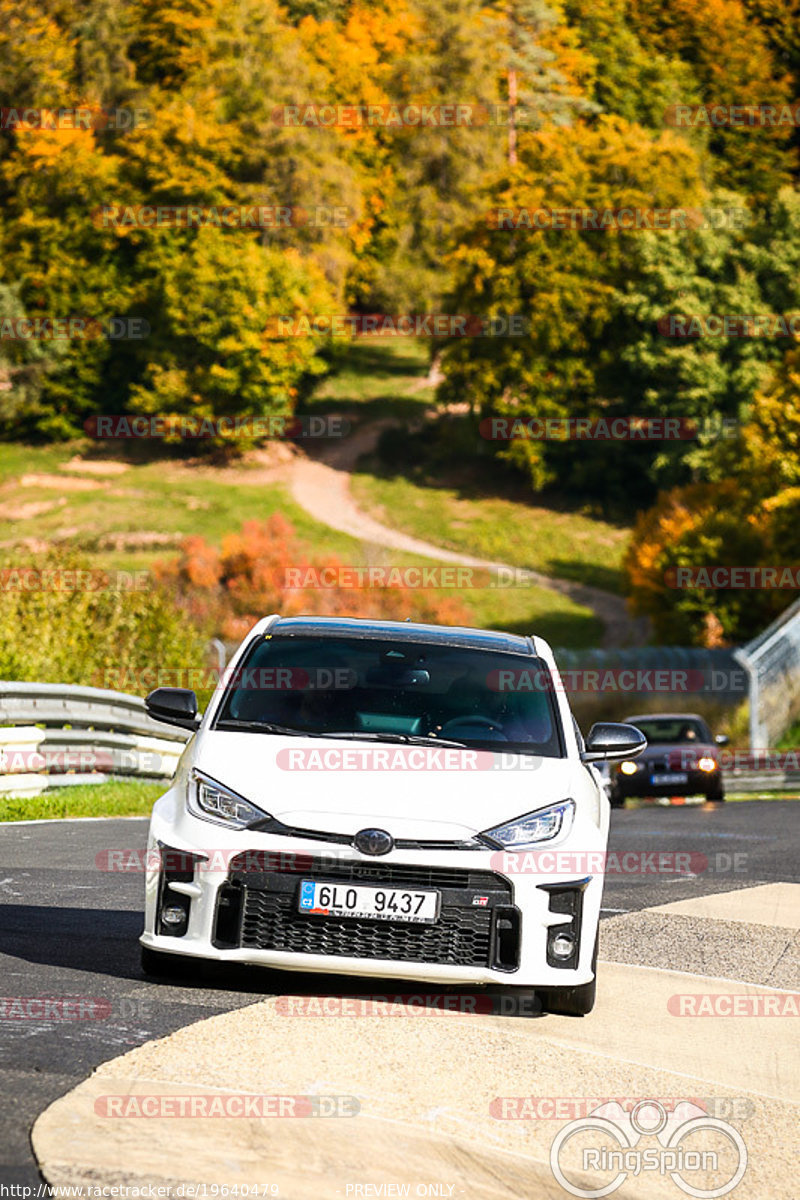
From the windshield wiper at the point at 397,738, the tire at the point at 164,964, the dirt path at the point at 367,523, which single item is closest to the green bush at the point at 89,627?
the windshield wiper at the point at 397,738

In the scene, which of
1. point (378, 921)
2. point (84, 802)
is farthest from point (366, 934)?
point (84, 802)

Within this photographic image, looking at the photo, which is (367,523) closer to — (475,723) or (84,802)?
(84,802)

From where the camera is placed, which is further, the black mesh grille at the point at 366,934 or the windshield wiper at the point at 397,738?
the windshield wiper at the point at 397,738

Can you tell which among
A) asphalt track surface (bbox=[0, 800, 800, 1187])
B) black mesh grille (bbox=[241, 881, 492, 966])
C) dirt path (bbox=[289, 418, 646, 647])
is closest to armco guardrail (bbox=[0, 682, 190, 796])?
asphalt track surface (bbox=[0, 800, 800, 1187])

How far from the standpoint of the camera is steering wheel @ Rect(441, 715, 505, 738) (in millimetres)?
8008

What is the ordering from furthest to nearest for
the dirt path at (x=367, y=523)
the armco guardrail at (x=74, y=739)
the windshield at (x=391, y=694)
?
1. the dirt path at (x=367, y=523)
2. the armco guardrail at (x=74, y=739)
3. the windshield at (x=391, y=694)

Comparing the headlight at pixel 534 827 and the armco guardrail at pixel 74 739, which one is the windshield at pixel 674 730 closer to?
the armco guardrail at pixel 74 739

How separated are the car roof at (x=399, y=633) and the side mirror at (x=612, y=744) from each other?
0.66 metres

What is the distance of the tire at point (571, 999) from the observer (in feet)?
23.8

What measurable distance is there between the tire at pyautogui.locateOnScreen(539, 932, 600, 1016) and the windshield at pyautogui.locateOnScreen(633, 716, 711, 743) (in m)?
19.8

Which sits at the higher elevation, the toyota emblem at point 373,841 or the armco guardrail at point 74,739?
the toyota emblem at point 373,841

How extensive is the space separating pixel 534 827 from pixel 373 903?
740 millimetres

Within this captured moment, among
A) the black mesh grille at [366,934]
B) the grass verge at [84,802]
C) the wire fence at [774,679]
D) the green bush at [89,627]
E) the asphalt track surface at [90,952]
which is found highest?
the black mesh grille at [366,934]

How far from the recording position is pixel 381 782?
727cm
